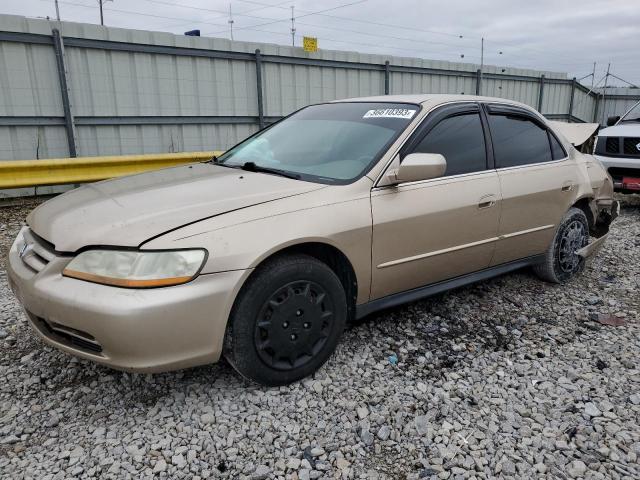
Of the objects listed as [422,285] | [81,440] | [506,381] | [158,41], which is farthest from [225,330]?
[158,41]

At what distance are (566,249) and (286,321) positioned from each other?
9.39 feet

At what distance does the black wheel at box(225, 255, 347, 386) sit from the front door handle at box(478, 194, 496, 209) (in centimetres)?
127

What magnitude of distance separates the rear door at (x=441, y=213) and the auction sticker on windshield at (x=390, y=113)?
15 cm

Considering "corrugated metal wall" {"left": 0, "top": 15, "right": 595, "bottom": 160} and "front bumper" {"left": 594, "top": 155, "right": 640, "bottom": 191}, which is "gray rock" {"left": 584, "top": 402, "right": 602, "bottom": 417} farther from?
"corrugated metal wall" {"left": 0, "top": 15, "right": 595, "bottom": 160}

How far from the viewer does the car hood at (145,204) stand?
92.4 inches

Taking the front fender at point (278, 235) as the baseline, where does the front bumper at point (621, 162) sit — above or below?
below

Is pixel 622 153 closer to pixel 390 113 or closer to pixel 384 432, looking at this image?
pixel 390 113

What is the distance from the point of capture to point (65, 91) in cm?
753

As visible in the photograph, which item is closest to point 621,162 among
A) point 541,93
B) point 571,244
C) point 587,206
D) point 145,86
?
point 587,206

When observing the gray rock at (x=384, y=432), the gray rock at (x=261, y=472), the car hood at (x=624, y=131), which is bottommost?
the gray rock at (x=384, y=432)

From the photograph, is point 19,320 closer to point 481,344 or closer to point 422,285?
point 422,285

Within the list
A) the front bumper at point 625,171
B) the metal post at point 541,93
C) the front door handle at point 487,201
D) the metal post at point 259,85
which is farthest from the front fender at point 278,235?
the metal post at point 541,93

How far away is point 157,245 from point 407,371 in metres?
1.62

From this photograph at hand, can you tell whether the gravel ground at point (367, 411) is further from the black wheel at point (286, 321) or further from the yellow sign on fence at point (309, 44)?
the yellow sign on fence at point (309, 44)
